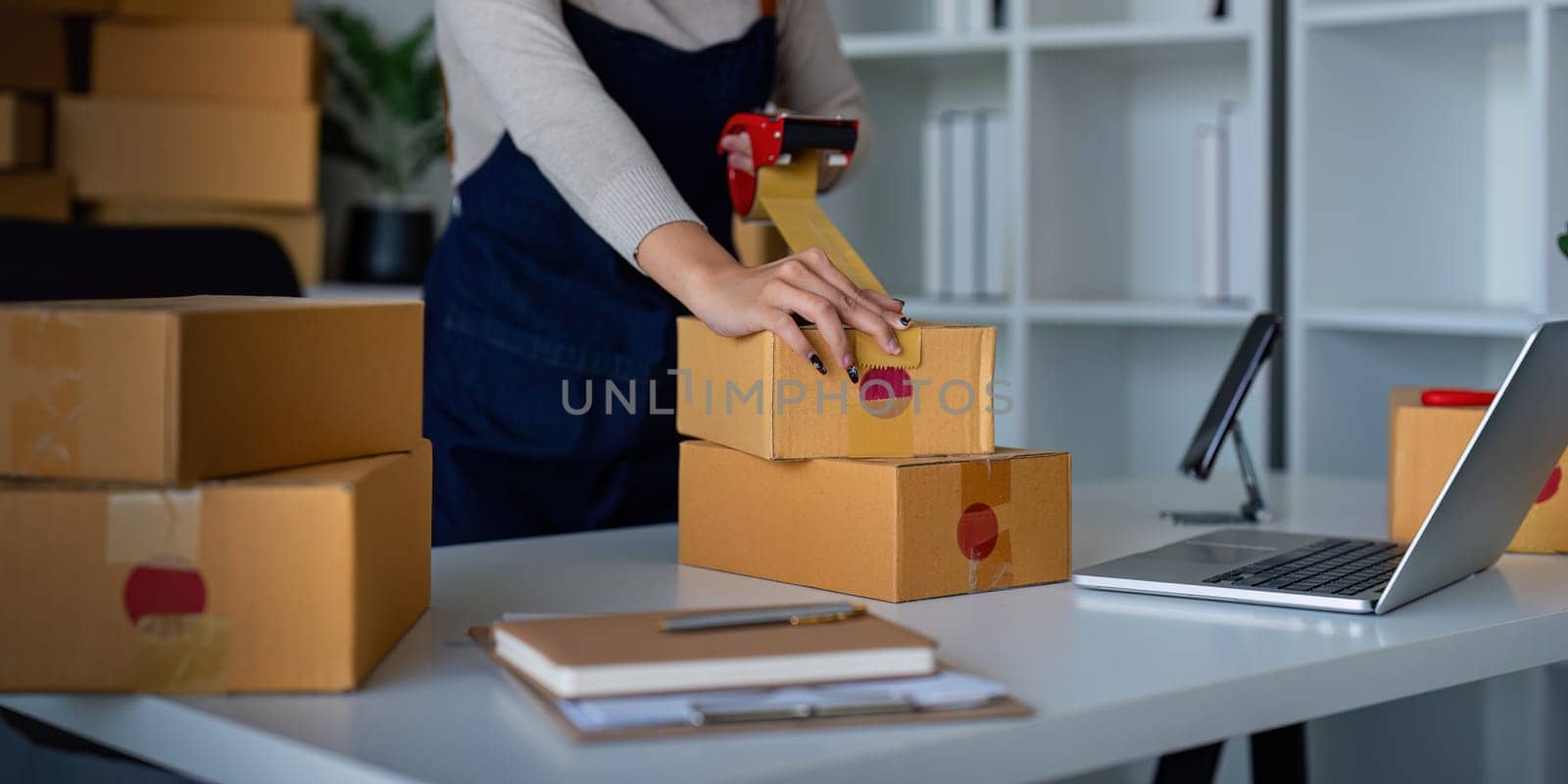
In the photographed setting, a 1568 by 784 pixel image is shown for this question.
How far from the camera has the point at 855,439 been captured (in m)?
1.03

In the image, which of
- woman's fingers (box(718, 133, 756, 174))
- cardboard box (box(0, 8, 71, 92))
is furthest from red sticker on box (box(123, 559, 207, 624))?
cardboard box (box(0, 8, 71, 92))

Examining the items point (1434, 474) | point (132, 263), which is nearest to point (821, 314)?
point (1434, 474)

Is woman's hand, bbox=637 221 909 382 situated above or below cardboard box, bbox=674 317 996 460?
above

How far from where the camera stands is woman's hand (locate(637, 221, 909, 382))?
997mm

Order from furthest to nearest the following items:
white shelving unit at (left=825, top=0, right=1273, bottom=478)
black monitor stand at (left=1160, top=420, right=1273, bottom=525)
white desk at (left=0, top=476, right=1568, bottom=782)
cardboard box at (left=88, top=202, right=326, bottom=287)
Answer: cardboard box at (left=88, top=202, right=326, bottom=287) < white shelving unit at (left=825, top=0, right=1273, bottom=478) < black monitor stand at (left=1160, top=420, right=1273, bottom=525) < white desk at (left=0, top=476, right=1568, bottom=782)

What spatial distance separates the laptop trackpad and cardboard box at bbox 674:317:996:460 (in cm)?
18

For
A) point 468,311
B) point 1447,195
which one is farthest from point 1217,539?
point 1447,195

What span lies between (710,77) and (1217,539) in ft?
2.24

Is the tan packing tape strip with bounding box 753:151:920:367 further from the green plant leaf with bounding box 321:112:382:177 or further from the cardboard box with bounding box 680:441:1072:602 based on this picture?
the green plant leaf with bounding box 321:112:382:177

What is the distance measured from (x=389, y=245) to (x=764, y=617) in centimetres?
273

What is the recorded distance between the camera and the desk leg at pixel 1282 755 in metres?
1.47

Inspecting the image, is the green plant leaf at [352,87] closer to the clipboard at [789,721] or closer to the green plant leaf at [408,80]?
the green plant leaf at [408,80]

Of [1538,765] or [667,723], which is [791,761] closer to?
[667,723]

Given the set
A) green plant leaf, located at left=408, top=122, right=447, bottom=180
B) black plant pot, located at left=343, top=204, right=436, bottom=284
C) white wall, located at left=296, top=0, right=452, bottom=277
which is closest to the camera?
black plant pot, located at left=343, top=204, right=436, bottom=284
